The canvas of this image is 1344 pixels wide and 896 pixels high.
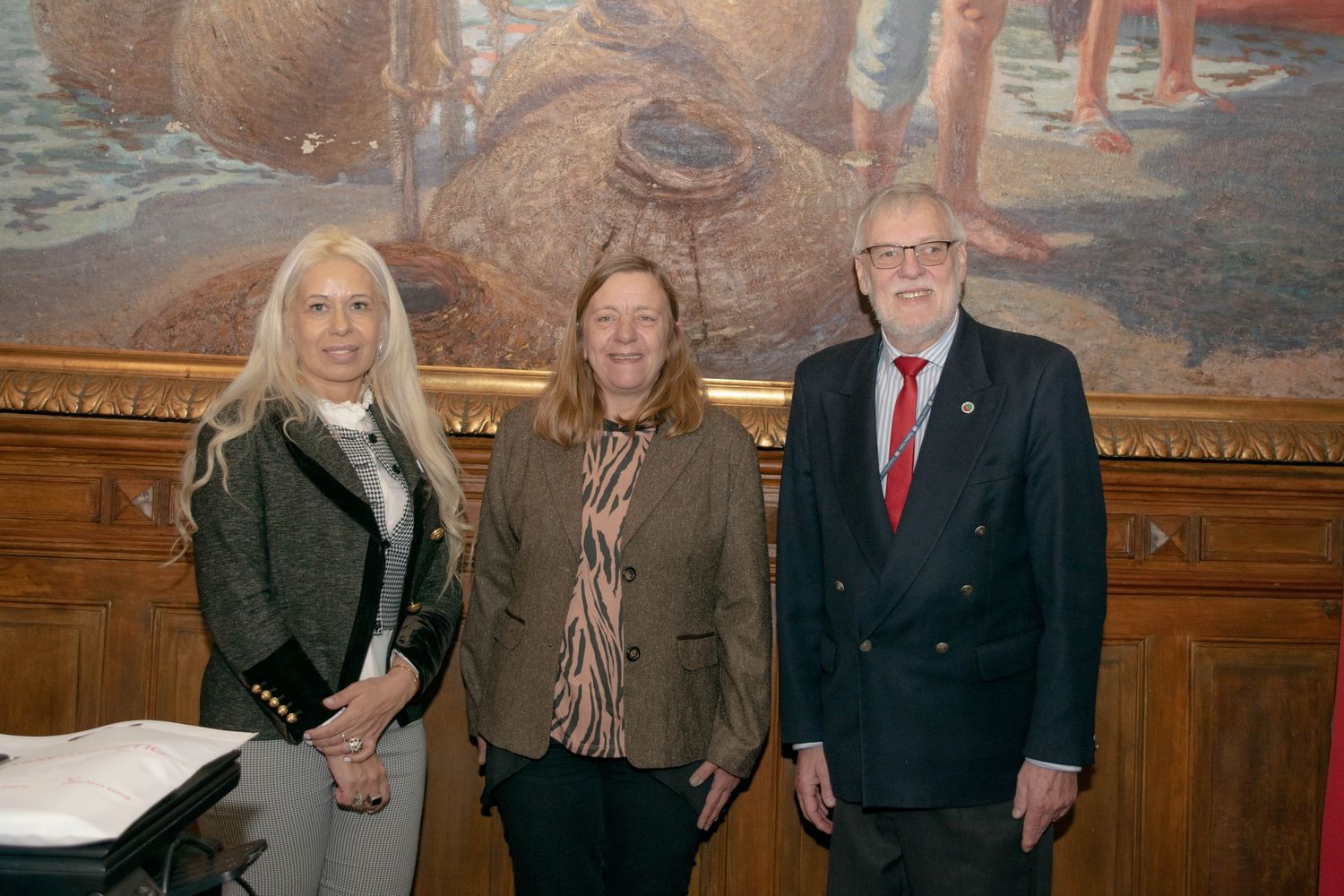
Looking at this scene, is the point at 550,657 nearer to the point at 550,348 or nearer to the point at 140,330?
the point at 550,348

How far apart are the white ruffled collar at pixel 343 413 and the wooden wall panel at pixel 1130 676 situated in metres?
0.71

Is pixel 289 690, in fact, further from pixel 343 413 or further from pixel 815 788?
pixel 815 788

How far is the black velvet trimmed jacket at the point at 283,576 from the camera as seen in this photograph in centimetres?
222

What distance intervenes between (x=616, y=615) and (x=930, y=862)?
2.88 ft

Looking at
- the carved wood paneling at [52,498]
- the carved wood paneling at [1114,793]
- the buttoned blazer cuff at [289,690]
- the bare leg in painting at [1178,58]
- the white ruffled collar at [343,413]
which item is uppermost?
the bare leg in painting at [1178,58]

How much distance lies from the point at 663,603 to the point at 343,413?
2.80 ft

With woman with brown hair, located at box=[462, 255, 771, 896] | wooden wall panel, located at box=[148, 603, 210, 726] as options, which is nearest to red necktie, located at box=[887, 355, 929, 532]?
woman with brown hair, located at box=[462, 255, 771, 896]

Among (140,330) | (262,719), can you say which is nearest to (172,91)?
(140,330)

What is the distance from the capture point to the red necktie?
243 cm

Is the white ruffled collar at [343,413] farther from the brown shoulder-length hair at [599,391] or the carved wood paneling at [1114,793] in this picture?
the carved wood paneling at [1114,793]

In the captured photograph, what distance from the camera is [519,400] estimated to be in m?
3.13

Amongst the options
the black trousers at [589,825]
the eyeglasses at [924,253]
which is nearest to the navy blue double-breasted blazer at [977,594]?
the eyeglasses at [924,253]

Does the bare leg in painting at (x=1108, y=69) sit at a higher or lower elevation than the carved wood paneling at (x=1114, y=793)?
higher

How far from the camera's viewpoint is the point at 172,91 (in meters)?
3.08
